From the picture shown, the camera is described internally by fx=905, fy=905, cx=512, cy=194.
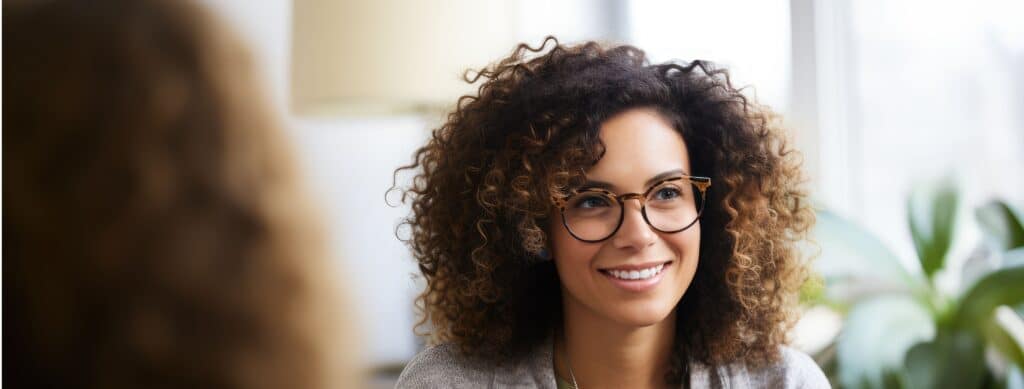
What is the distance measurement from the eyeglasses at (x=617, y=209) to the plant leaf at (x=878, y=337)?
0.67 m

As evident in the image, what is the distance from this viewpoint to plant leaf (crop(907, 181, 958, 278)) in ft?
5.12

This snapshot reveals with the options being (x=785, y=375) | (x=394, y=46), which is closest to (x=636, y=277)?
(x=785, y=375)

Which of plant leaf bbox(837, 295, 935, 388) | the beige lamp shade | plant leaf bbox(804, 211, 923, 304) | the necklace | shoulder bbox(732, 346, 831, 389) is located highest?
the beige lamp shade

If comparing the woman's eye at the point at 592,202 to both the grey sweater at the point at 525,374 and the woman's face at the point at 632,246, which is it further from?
the grey sweater at the point at 525,374

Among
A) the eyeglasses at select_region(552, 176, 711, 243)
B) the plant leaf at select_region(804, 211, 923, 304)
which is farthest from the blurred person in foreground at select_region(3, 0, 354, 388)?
the plant leaf at select_region(804, 211, 923, 304)

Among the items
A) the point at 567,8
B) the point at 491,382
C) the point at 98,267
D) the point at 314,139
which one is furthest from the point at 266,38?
the point at 567,8

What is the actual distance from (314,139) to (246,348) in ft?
0.52

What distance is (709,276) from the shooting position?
1050 millimetres

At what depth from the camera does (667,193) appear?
3.04 feet

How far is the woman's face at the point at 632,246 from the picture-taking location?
0.90m

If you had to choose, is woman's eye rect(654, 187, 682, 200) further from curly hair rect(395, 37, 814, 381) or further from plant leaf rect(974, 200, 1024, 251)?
plant leaf rect(974, 200, 1024, 251)

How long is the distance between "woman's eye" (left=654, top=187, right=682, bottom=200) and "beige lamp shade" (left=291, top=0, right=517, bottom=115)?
0.89 feet

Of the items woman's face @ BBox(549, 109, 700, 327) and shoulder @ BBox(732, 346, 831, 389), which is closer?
woman's face @ BBox(549, 109, 700, 327)

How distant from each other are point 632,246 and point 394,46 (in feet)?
1.27
